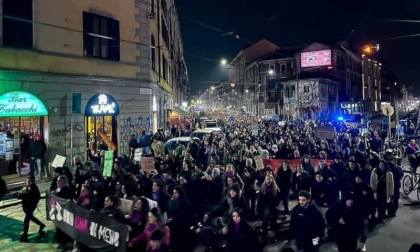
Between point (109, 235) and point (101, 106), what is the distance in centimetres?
1194

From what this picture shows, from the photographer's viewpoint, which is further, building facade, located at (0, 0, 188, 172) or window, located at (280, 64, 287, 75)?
window, located at (280, 64, 287, 75)

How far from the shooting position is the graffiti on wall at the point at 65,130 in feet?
51.6

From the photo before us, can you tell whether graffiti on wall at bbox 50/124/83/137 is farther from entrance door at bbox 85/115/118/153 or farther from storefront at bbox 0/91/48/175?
entrance door at bbox 85/115/118/153

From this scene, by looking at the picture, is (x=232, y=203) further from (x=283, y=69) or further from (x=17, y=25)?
(x=283, y=69)

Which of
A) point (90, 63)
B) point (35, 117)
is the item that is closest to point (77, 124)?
point (35, 117)

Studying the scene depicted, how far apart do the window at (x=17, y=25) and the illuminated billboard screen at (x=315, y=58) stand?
47070 millimetres

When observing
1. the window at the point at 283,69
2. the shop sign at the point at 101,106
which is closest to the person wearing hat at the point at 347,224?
the shop sign at the point at 101,106

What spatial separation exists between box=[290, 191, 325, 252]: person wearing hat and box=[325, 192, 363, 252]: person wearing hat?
65 centimetres

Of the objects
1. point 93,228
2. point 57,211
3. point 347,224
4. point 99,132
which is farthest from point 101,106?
point 347,224

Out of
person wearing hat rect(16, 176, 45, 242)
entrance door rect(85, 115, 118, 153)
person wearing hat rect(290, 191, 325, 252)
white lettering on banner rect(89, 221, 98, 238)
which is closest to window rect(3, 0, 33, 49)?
entrance door rect(85, 115, 118, 153)

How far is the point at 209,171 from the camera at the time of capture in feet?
35.4

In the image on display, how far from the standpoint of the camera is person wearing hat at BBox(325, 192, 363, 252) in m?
7.00

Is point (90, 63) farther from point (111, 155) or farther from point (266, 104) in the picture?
point (266, 104)

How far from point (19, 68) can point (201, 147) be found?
26.7 feet
